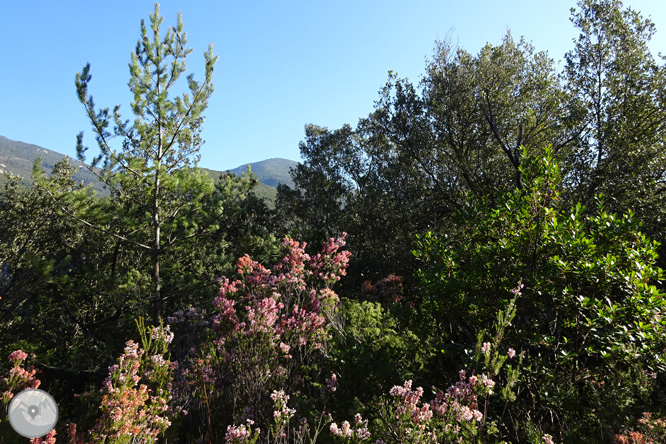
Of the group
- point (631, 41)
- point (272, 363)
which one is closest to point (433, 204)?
point (631, 41)

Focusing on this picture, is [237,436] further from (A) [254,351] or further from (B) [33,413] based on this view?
(B) [33,413]

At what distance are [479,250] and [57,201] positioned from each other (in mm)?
6690

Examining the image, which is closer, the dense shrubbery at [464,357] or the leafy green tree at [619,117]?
the dense shrubbery at [464,357]

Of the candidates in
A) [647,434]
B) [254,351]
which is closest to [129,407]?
[254,351]

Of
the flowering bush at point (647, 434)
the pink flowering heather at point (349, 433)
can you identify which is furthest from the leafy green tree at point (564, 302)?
the pink flowering heather at point (349, 433)

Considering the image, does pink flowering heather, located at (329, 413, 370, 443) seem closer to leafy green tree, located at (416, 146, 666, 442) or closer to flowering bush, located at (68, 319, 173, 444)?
flowering bush, located at (68, 319, 173, 444)

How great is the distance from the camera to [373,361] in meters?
3.86

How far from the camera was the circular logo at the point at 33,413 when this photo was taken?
2.55m

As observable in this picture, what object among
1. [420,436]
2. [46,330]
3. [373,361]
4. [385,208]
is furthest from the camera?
[385,208]

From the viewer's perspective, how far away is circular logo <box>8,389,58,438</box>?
100 inches

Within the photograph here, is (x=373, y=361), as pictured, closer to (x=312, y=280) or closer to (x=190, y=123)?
(x=312, y=280)

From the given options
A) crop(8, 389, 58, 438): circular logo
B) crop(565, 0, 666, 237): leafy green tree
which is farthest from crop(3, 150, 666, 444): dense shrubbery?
crop(565, 0, 666, 237): leafy green tree

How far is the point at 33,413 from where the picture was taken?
2691mm

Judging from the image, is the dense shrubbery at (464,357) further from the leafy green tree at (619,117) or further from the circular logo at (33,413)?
the leafy green tree at (619,117)
